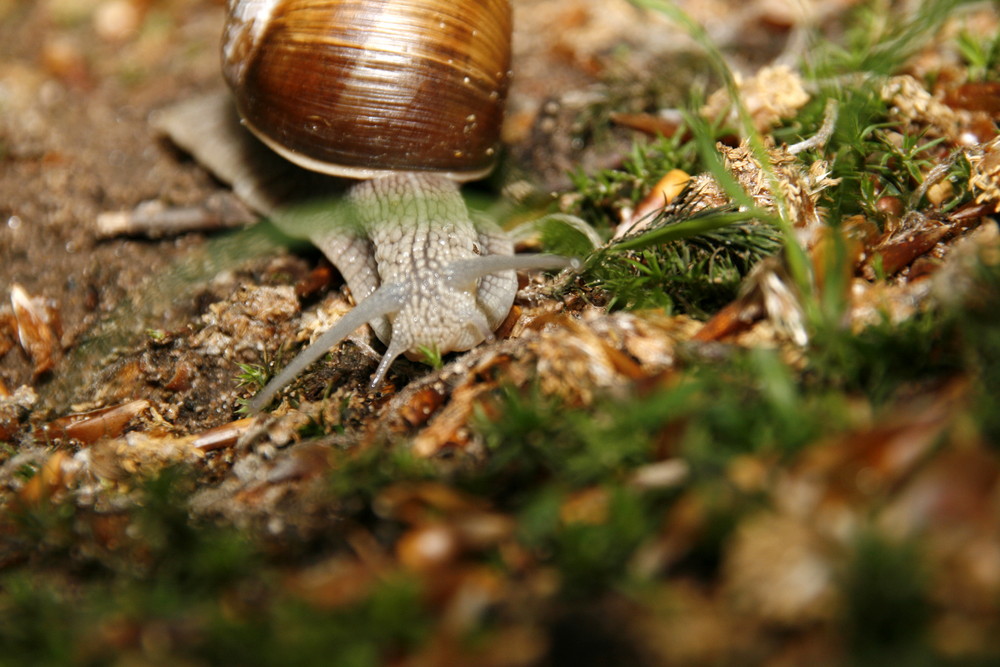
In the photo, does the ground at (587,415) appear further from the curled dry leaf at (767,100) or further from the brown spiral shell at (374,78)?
the brown spiral shell at (374,78)

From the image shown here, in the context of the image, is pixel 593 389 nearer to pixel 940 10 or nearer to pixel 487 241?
pixel 487 241

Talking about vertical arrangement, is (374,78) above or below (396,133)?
above

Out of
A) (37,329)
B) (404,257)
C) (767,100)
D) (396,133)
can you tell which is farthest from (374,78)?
(37,329)

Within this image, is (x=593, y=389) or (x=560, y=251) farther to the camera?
(x=560, y=251)

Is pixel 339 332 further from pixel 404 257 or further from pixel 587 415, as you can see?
pixel 587 415

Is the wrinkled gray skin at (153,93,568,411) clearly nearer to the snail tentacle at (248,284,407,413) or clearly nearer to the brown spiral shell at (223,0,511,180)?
the snail tentacle at (248,284,407,413)

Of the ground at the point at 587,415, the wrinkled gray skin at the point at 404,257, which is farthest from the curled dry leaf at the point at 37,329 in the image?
the wrinkled gray skin at the point at 404,257

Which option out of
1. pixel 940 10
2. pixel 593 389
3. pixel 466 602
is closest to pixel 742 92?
pixel 940 10
